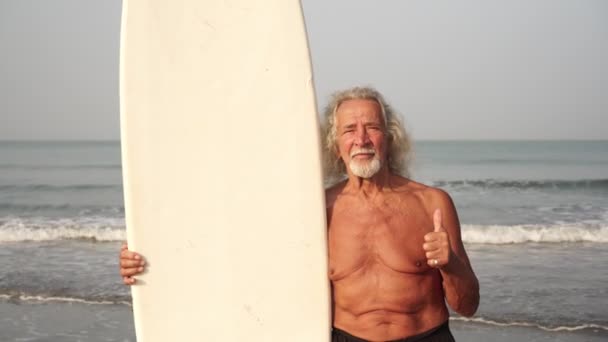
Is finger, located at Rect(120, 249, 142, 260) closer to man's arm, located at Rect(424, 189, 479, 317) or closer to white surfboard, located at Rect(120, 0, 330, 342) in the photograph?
white surfboard, located at Rect(120, 0, 330, 342)

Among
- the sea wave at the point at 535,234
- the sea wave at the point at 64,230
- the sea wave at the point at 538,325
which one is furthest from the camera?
the sea wave at the point at 64,230

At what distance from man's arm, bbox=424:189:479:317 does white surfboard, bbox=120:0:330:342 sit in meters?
0.46

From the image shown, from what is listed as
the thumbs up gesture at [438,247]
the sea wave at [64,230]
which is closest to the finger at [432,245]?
the thumbs up gesture at [438,247]

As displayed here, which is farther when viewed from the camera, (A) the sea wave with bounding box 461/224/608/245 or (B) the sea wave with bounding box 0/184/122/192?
(B) the sea wave with bounding box 0/184/122/192

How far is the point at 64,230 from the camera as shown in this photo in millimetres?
10641

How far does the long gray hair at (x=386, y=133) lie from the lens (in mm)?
2682

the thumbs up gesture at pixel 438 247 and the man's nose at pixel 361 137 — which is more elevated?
the man's nose at pixel 361 137

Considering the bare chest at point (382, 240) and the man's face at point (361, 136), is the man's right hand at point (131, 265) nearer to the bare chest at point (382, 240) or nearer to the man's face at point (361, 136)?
the bare chest at point (382, 240)

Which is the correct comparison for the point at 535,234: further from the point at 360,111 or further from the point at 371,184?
the point at 360,111

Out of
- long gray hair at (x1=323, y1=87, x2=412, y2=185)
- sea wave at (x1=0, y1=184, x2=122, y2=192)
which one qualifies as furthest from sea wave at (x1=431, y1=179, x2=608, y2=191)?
long gray hair at (x1=323, y1=87, x2=412, y2=185)

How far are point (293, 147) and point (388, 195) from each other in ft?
1.30

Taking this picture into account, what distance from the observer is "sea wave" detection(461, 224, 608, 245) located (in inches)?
381

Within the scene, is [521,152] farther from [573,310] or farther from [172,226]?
[172,226]

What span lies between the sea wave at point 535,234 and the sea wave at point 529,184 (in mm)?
5310
